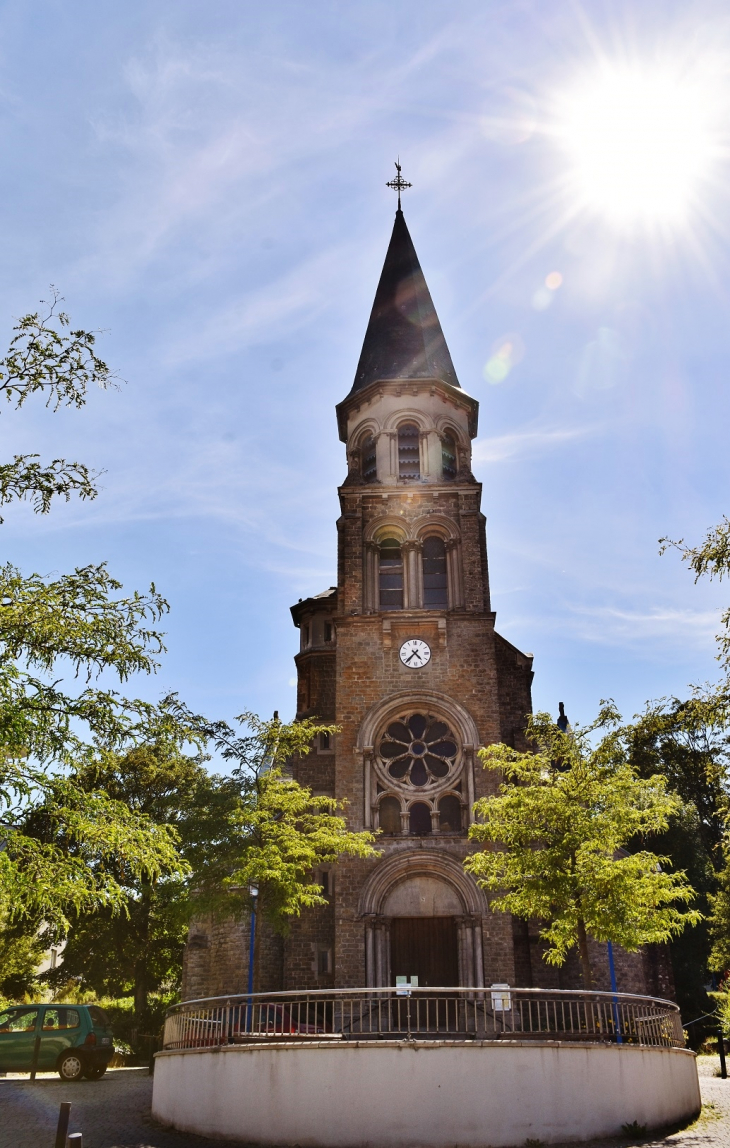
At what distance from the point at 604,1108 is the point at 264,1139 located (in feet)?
14.1

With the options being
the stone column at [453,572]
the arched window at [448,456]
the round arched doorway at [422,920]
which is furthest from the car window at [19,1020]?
the arched window at [448,456]

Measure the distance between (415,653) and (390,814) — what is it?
180 inches

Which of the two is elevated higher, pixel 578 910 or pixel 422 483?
pixel 422 483

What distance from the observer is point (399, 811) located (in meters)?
26.1

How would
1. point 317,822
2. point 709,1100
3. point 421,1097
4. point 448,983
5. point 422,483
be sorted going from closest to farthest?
point 421,1097
point 709,1100
point 317,822
point 448,983
point 422,483

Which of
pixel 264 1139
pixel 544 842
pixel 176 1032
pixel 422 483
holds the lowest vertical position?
pixel 264 1139

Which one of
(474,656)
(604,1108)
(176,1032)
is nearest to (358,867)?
(474,656)

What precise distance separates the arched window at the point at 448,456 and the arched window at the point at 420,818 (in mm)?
10651

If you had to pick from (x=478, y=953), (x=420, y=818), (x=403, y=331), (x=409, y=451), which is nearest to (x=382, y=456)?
(x=409, y=451)

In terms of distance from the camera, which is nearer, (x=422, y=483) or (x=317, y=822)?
(x=317, y=822)

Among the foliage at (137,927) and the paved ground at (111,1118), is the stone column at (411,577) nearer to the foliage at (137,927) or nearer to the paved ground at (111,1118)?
the foliage at (137,927)

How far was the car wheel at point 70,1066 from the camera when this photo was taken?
61.1 ft

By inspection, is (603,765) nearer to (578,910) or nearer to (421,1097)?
(578,910)

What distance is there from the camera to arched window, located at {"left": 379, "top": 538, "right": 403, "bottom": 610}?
2920 centimetres
